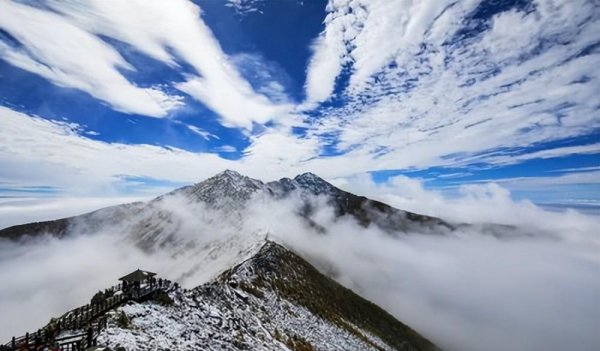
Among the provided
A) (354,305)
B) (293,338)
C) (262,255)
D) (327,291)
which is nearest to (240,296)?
(293,338)

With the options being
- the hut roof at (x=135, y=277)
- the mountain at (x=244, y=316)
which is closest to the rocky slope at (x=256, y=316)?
the mountain at (x=244, y=316)

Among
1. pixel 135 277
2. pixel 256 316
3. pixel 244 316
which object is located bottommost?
pixel 256 316

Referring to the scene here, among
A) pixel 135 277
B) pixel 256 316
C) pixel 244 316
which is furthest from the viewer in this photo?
pixel 256 316

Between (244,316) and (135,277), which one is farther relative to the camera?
(244,316)

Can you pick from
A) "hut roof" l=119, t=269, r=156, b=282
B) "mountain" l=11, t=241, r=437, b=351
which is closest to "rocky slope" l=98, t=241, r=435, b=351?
"mountain" l=11, t=241, r=437, b=351

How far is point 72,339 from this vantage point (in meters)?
26.3

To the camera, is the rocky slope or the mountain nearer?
the mountain

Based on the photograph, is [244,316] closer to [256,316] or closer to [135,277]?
[256,316]

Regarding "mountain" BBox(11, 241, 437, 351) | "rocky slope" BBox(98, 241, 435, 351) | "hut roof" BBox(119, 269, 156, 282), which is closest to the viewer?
"mountain" BBox(11, 241, 437, 351)

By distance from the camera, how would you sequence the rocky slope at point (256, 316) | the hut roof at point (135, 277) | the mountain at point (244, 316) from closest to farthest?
the mountain at point (244, 316) → the rocky slope at point (256, 316) → the hut roof at point (135, 277)

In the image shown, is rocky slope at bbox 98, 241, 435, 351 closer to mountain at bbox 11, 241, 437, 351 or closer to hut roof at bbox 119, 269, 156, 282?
mountain at bbox 11, 241, 437, 351

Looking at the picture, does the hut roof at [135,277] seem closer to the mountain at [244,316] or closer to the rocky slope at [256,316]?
the mountain at [244,316]

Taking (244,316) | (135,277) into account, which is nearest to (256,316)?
(244,316)

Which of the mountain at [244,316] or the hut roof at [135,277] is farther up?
the hut roof at [135,277]
